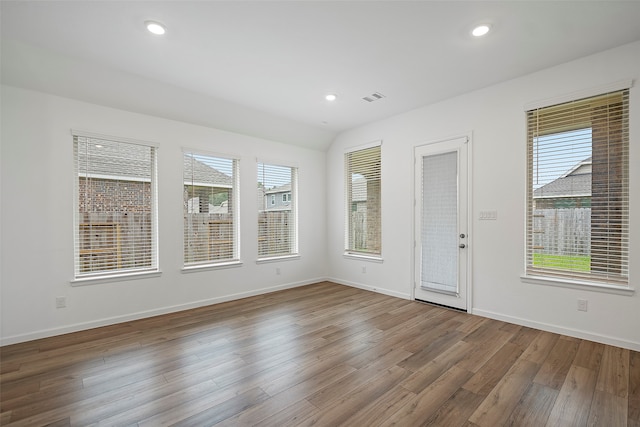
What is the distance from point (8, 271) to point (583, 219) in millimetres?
6250

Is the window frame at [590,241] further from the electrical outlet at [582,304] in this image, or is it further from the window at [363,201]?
the window at [363,201]

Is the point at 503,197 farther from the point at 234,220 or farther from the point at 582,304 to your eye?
the point at 234,220

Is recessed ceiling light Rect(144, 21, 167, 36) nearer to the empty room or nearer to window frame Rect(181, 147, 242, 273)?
the empty room

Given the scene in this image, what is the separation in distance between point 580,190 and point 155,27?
15.1 feet

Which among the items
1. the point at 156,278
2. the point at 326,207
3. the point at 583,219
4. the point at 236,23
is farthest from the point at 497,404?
the point at 326,207

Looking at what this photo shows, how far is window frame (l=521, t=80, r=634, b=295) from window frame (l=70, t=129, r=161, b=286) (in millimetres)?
4850

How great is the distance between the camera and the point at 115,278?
3752mm

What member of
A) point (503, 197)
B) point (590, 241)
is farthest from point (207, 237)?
point (590, 241)

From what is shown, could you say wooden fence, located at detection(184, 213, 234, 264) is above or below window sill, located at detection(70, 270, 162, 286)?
above

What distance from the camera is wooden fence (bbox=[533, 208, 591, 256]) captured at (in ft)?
10.6

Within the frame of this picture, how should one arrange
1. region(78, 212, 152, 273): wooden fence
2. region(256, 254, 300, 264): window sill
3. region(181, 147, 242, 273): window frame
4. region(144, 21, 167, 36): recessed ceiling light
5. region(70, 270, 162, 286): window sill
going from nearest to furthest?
region(144, 21, 167, 36): recessed ceiling light, region(70, 270, 162, 286): window sill, region(78, 212, 152, 273): wooden fence, region(181, 147, 242, 273): window frame, region(256, 254, 300, 264): window sill

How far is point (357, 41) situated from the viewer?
2852 millimetres

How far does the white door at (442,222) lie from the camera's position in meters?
4.15

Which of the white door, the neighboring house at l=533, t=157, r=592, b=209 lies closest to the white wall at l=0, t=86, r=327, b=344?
the white door
